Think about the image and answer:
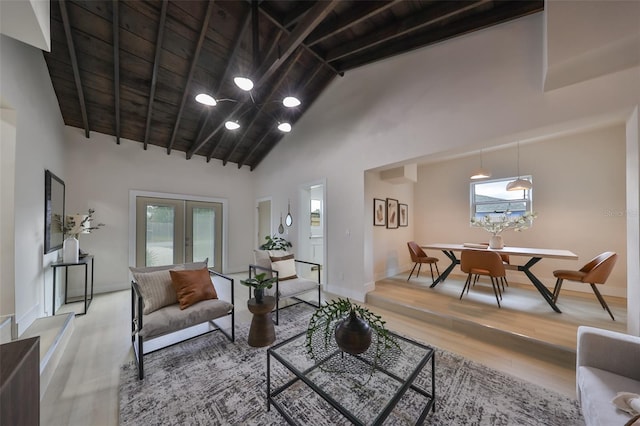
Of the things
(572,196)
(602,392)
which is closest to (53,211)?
(602,392)

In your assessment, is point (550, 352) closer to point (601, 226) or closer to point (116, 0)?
point (601, 226)

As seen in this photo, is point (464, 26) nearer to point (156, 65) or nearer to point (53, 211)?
point (156, 65)

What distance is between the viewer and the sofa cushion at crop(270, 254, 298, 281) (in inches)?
129

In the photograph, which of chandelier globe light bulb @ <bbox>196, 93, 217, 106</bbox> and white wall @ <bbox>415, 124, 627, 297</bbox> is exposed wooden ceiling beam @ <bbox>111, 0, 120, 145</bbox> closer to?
chandelier globe light bulb @ <bbox>196, 93, 217, 106</bbox>

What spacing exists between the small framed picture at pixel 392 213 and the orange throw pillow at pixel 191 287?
11.2 feet

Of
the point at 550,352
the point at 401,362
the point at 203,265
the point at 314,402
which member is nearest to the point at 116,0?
the point at 203,265

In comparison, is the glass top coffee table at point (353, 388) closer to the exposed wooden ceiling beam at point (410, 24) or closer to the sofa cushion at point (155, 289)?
the sofa cushion at point (155, 289)

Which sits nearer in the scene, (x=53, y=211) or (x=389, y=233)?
(x=53, y=211)

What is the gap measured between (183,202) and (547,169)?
7427 mm

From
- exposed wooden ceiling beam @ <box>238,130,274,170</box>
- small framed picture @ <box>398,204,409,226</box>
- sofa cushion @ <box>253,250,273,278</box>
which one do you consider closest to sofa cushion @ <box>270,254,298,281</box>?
sofa cushion @ <box>253,250,273,278</box>

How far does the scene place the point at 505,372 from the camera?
75.9 inches

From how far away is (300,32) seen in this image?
2469 millimetres

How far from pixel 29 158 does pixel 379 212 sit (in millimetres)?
4703

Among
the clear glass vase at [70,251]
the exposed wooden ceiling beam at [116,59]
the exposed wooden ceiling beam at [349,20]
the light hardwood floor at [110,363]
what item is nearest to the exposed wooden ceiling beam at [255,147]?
the exposed wooden ceiling beam at [349,20]
